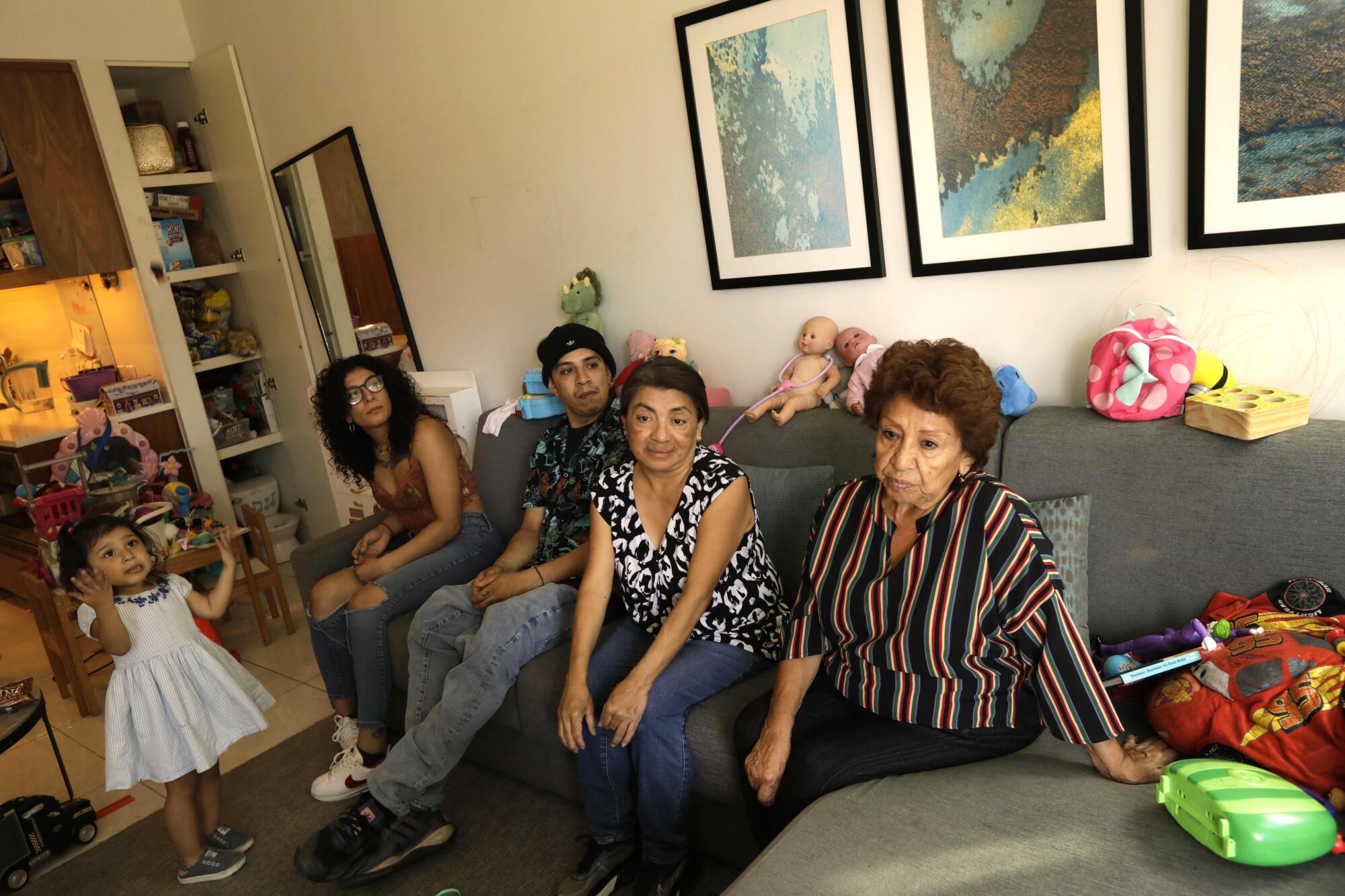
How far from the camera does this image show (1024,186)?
193cm

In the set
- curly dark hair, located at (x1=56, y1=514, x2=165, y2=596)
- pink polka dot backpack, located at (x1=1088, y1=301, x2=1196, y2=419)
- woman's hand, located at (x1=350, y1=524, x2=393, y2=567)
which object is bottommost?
woman's hand, located at (x1=350, y1=524, x2=393, y2=567)

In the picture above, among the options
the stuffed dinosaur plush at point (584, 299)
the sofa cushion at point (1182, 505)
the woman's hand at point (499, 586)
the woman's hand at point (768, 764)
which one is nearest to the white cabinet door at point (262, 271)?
the stuffed dinosaur plush at point (584, 299)

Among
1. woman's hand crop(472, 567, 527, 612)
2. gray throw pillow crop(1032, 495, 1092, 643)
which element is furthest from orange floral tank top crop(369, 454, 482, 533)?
gray throw pillow crop(1032, 495, 1092, 643)

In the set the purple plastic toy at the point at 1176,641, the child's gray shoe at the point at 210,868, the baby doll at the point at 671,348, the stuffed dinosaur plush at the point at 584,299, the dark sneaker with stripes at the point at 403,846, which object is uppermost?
the stuffed dinosaur plush at the point at 584,299

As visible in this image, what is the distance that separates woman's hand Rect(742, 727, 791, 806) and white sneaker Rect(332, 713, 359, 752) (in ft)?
4.38

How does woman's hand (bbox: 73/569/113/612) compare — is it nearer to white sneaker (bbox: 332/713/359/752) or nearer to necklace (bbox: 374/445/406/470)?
white sneaker (bbox: 332/713/359/752)

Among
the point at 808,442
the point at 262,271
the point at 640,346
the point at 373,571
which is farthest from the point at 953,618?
the point at 262,271

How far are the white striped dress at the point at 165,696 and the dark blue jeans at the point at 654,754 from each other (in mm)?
974

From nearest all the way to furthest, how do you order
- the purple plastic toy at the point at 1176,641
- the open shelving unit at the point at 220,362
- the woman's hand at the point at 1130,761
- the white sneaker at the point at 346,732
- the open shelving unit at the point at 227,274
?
the woman's hand at the point at 1130,761, the purple plastic toy at the point at 1176,641, the white sneaker at the point at 346,732, the open shelving unit at the point at 227,274, the open shelving unit at the point at 220,362

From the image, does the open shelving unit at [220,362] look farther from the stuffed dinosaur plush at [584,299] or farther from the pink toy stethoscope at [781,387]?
the pink toy stethoscope at [781,387]

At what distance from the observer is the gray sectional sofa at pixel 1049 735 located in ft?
4.06

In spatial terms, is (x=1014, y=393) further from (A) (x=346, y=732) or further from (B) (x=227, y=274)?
(B) (x=227, y=274)

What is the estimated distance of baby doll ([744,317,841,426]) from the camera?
2.29 m

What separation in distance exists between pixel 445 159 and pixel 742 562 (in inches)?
80.4
